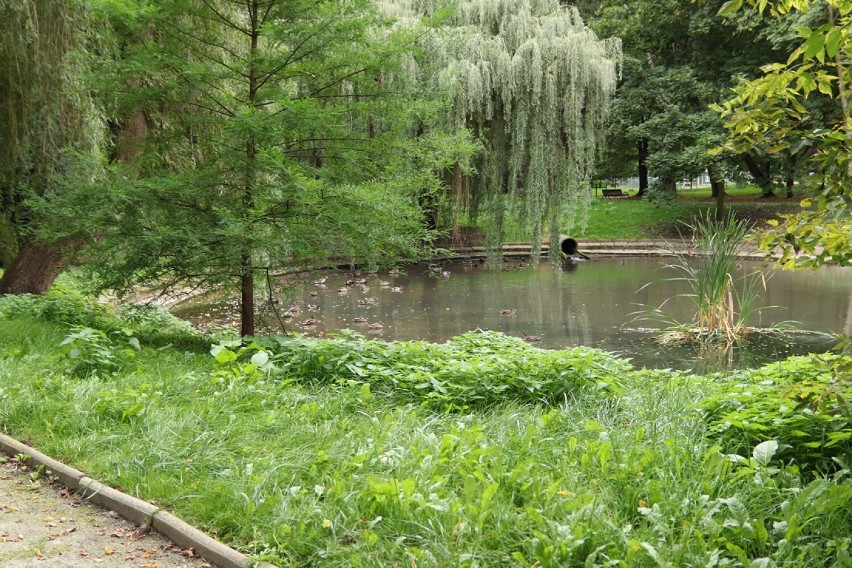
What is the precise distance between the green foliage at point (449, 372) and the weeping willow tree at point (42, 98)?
328cm

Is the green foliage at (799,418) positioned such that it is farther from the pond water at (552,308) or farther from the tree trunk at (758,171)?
the tree trunk at (758,171)

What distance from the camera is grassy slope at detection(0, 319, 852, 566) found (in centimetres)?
274

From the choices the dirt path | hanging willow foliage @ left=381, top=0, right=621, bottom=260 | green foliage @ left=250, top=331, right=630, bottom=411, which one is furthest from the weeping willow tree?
hanging willow foliage @ left=381, top=0, right=621, bottom=260

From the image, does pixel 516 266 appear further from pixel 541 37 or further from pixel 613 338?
pixel 613 338

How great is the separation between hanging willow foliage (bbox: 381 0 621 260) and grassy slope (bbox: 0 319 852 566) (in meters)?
11.8

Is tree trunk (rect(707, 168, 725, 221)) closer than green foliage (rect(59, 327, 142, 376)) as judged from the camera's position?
No

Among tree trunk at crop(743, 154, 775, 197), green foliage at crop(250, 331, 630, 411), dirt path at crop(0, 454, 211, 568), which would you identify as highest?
tree trunk at crop(743, 154, 775, 197)

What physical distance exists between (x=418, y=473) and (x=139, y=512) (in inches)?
48.5

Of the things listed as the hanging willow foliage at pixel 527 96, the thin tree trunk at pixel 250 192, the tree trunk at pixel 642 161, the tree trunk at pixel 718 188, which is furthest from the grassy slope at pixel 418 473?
the tree trunk at pixel 642 161

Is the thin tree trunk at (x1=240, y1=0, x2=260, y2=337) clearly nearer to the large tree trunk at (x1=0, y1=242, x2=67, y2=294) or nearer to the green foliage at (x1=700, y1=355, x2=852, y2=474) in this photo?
the large tree trunk at (x1=0, y1=242, x2=67, y2=294)

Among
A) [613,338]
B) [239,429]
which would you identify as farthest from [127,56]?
[613,338]

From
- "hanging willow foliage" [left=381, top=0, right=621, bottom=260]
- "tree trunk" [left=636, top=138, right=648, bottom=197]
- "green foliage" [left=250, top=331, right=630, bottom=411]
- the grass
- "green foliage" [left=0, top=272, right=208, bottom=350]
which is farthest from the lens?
"tree trunk" [left=636, top=138, right=648, bottom=197]

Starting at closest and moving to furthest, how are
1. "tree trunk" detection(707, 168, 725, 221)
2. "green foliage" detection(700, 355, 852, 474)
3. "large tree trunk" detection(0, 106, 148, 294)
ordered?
"green foliage" detection(700, 355, 852, 474) → "large tree trunk" detection(0, 106, 148, 294) → "tree trunk" detection(707, 168, 725, 221)

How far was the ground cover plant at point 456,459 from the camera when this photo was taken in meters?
2.76
